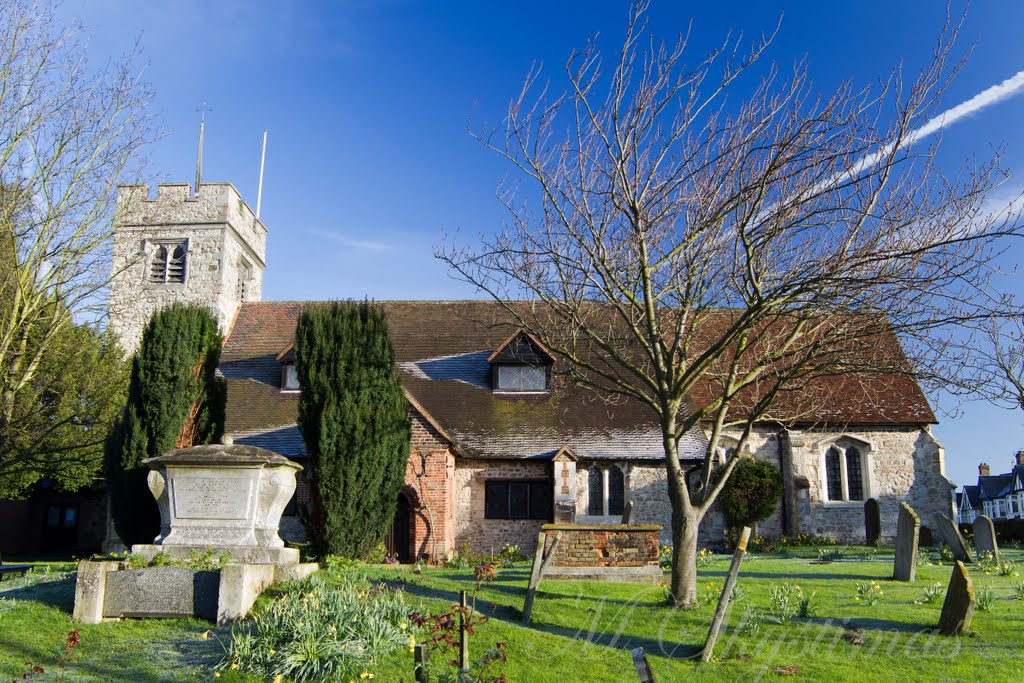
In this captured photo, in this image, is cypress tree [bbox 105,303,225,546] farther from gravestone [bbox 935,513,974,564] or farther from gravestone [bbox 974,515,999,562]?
gravestone [bbox 974,515,999,562]

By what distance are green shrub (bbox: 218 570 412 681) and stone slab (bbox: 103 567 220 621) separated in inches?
35.7

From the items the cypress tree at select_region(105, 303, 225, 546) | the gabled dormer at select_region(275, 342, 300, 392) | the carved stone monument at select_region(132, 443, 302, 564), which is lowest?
the carved stone monument at select_region(132, 443, 302, 564)

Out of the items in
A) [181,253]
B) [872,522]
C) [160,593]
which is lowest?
[160,593]

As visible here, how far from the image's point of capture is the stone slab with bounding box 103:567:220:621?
10.6 m

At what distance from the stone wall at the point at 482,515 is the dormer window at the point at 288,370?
17.5ft

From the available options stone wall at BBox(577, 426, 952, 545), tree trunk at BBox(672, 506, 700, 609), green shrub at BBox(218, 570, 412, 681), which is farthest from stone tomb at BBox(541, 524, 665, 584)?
stone wall at BBox(577, 426, 952, 545)

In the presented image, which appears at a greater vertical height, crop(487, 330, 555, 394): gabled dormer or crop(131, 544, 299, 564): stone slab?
crop(487, 330, 555, 394): gabled dormer

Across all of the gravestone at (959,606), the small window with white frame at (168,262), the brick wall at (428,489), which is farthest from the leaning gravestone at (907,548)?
the small window with white frame at (168,262)

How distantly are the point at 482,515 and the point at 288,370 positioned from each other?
6.78m

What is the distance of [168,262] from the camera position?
1067 inches

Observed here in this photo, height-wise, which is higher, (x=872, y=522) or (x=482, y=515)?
(x=482, y=515)

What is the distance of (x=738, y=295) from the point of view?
12438 millimetres

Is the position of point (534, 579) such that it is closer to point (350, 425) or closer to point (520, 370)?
point (350, 425)

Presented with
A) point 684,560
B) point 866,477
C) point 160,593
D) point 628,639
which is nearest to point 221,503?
point 160,593
